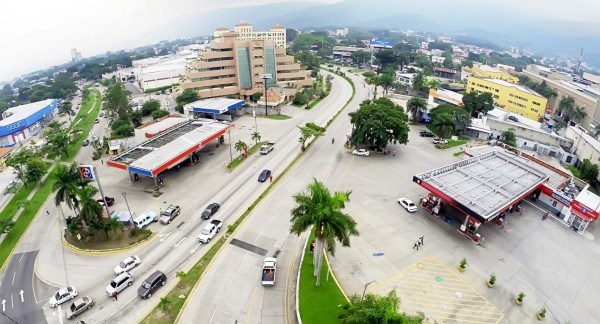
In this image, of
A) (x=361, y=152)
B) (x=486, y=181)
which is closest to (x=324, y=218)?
(x=486, y=181)

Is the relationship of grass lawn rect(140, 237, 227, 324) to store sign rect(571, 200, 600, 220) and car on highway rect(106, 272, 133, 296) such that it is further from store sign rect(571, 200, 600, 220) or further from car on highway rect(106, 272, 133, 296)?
store sign rect(571, 200, 600, 220)

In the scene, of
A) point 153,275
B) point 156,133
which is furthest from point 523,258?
point 156,133

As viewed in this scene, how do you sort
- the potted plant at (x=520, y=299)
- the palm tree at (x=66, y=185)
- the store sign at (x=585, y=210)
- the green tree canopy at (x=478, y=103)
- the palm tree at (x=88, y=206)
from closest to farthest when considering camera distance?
the potted plant at (x=520, y=299) < the palm tree at (x=88, y=206) < the palm tree at (x=66, y=185) < the store sign at (x=585, y=210) < the green tree canopy at (x=478, y=103)

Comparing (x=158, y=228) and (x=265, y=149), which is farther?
(x=265, y=149)

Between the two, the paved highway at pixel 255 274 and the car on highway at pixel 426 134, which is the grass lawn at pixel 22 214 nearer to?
the paved highway at pixel 255 274

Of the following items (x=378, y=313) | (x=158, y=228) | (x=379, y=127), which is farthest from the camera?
(x=379, y=127)

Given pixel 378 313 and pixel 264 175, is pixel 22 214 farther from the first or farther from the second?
pixel 378 313

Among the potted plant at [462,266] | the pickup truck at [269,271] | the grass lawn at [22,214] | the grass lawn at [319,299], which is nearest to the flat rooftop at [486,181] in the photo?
the potted plant at [462,266]
